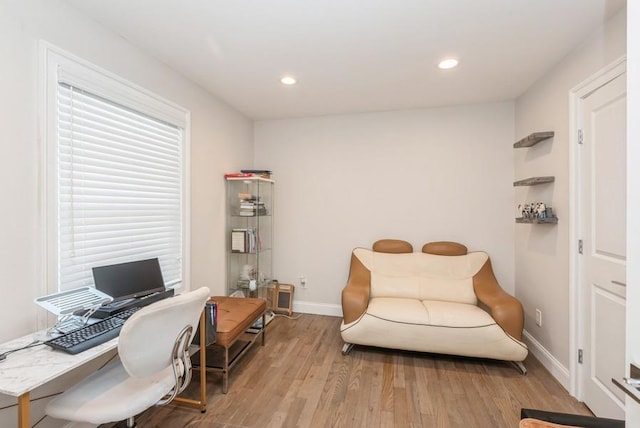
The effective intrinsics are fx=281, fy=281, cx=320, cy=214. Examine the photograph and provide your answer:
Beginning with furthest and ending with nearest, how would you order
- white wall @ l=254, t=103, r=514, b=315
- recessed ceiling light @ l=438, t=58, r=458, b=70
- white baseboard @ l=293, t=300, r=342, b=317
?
white baseboard @ l=293, t=300, r=342, b=317 < white wall @ l=254, t=103, r=514, b=315 < recessed ceiling light @ l=438, t=58, r=458, b=70

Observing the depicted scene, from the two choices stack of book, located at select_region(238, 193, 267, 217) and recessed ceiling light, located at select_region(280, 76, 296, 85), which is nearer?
recessed ceiling light, located at select_region(280, 76, 296, 85)

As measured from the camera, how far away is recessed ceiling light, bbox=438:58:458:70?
227cm

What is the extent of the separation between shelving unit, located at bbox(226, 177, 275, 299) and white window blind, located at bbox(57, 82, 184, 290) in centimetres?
81

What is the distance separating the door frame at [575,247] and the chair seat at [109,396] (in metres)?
2.69

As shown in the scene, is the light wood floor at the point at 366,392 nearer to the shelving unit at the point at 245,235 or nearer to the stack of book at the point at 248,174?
the shelving unit at the point at 245,235

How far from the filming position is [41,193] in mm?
1519

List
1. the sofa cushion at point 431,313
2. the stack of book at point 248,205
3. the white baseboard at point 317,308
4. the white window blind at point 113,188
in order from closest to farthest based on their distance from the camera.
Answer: the white window blind at point 113,188
the sofa cushion at point 431,313
the stack of book at point 248,205
the white baseboard at point 317,308

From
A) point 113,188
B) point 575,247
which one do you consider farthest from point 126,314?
point 575,247

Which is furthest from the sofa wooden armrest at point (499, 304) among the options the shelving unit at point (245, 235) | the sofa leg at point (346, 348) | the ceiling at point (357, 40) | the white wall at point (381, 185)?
the shelving unit at point (245, 235)

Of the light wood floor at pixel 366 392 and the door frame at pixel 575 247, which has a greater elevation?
the door frame at pixel 575 247

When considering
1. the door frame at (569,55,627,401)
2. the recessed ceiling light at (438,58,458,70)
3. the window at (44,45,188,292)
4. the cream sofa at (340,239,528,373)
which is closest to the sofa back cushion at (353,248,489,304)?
the cream sofa at (340,239,528,373)

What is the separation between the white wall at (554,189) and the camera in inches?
75.3

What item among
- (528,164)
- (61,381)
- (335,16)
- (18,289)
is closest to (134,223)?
(18,289)

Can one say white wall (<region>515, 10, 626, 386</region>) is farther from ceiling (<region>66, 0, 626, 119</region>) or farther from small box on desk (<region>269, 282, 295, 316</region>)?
small box on desk (<region>269, 282, 295, 316</region>)
